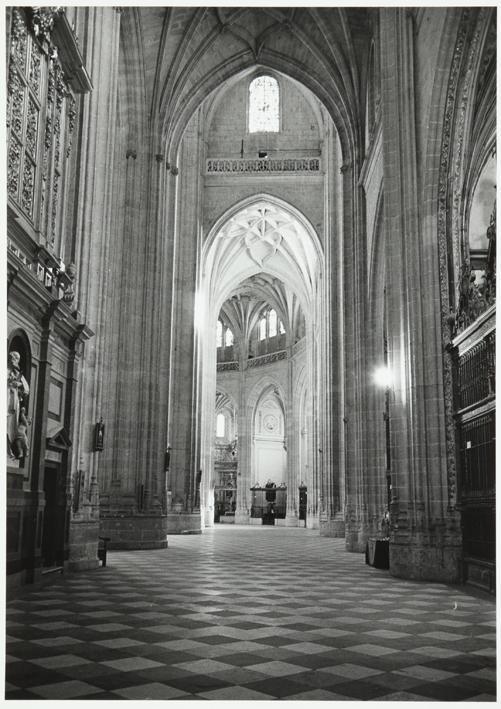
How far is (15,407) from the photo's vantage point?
318 inches

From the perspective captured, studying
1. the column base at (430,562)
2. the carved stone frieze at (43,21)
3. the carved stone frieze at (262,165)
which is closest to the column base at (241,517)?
the carved stone frieze at (262,165)

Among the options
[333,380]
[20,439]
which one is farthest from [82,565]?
[333,380]

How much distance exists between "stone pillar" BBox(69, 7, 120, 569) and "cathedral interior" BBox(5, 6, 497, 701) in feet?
0.19

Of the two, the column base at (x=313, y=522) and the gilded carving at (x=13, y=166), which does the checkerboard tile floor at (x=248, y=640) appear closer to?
the gilded carving at (x=13, y=166)

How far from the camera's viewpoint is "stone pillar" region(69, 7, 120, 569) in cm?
1204

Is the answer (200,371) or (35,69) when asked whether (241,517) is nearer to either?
(200,371)

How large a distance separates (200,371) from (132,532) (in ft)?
39.1

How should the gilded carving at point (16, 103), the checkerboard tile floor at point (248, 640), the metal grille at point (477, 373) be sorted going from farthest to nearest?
the metal grille at point (477, 373) < the gilded carving at point (16, 103) < the checkerboard tile floor at point (248, 640)

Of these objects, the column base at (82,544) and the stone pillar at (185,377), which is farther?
the stone pillar at (185,377)

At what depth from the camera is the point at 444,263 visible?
12.5 metres

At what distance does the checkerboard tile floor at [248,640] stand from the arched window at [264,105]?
2591cm

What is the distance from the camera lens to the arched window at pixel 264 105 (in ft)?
107

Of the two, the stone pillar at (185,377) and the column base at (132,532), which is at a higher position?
the stone pillar at (185,377)

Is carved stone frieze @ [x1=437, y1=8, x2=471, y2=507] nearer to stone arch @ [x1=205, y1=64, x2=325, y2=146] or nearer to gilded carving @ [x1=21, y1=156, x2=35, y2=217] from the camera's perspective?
gilded carving @ [x1=21, y1=156, x2=35, y2=217]
